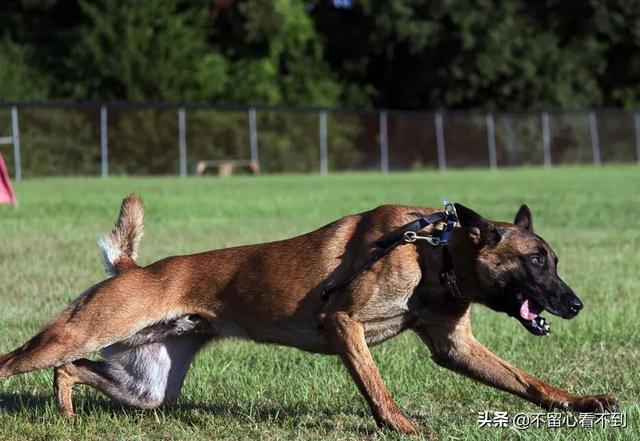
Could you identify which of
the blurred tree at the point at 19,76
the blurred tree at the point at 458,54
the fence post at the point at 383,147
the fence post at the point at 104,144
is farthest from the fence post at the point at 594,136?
the blurred tree at the point at 19,76

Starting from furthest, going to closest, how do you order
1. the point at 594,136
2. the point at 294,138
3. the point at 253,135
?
the point at 594,136, the point at 294,138, the point at 253,135

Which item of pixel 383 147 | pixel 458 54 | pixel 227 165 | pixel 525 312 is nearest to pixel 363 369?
pixel 525 312

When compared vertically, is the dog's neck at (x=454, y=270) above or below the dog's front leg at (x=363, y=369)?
above

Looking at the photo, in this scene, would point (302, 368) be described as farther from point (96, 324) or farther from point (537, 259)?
point (537, 259)

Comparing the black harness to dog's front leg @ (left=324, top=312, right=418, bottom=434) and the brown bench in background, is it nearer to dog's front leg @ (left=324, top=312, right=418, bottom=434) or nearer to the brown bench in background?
dog's front leg @ (left=324, top=312, right=418, bottom=434)

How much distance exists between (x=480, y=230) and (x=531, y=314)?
1.44 ft

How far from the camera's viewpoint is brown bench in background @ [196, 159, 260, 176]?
3681 centimetres

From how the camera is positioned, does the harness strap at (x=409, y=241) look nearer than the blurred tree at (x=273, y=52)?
Yes

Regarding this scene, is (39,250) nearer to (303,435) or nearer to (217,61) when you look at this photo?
(303,435)

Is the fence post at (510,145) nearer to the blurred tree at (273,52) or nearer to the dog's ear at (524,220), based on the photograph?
the blurred tree at (273,52)

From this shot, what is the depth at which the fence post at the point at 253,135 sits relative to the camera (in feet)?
124

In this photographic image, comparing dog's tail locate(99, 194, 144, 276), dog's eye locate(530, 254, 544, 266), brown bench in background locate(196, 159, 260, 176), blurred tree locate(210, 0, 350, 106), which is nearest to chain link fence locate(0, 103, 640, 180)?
brown bench in background locate(196, 159, 260, 176)

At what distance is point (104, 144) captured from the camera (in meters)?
34.2

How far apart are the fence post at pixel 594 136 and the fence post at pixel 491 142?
4616mm
